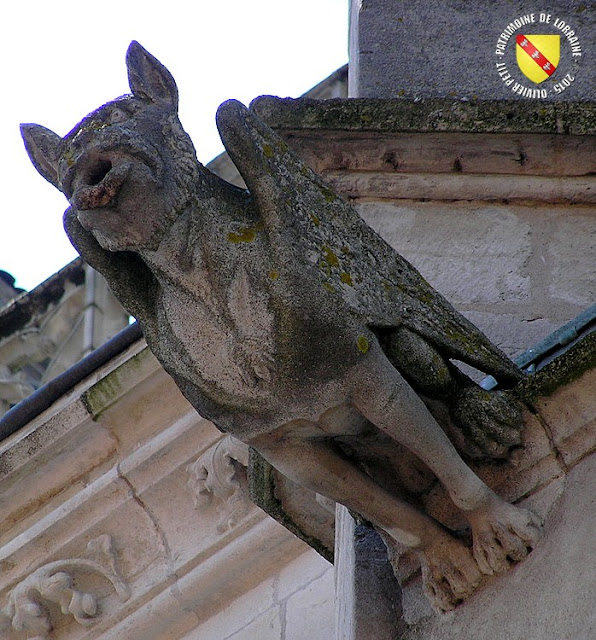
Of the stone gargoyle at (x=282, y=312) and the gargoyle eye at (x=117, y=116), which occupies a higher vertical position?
the gargoyle eye at (x=117, y=116)

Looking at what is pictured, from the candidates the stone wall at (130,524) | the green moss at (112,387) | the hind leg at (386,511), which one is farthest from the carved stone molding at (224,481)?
the hind leg at (386,511)

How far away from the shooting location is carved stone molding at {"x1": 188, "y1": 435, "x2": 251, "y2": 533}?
625 cm

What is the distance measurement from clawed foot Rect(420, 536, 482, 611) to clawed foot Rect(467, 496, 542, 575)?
29mm

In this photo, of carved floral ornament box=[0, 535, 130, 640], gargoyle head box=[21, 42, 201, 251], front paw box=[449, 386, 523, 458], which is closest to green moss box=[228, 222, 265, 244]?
gargoyle head box=[21, 42, 201, 251]

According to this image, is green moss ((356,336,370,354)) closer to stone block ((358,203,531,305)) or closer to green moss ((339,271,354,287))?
green moss ((339,271,354,287))

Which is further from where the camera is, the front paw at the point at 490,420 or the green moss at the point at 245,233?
the front paw at the point at 490,420

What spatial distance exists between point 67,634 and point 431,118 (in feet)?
7.96

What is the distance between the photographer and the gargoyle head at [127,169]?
12.7 feet

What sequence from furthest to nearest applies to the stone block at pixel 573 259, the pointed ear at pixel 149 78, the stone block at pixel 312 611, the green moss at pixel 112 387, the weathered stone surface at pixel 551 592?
1. the green moss at pixel 112 387
2. the stone block at pixel 312 611
3. the stone block at pixel 573 259
4. the pointed ear at pixel 149 78
5. the weathered stone surface at pixel 551 592

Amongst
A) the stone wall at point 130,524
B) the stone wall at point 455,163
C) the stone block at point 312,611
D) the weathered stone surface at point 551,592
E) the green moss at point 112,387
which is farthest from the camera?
the green moss at point 112,387

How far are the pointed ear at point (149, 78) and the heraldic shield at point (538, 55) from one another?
151cm

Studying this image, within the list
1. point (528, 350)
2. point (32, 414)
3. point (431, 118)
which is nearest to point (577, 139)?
point (431, 118)

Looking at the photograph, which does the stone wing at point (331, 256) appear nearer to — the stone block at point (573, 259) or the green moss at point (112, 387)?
the stone block at point (573, 259)

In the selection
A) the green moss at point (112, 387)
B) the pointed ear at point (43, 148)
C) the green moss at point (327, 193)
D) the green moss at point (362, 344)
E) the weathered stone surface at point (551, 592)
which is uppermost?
the pointed ear at point (43, 148)
